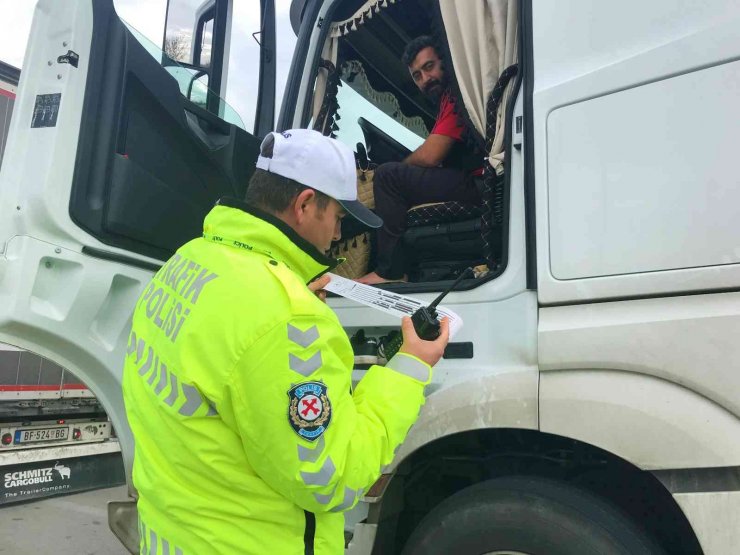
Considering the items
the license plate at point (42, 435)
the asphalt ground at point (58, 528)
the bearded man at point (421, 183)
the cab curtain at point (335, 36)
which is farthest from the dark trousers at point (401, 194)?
the license plate at point (42, 435)

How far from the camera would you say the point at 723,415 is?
1.38m

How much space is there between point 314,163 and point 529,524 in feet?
3.54

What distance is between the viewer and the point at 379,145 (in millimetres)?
3299

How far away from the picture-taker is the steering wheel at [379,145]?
322 centimetres

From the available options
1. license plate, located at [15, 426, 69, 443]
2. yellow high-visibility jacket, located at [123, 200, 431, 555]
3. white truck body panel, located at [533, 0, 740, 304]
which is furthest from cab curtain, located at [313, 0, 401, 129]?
license plate, located at [15, 426, 69, 443]

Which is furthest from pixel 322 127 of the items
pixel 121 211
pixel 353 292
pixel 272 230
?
pixel 272 230

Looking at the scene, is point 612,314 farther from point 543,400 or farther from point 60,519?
point 60,519

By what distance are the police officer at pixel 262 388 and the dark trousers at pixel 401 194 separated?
3.19 ft

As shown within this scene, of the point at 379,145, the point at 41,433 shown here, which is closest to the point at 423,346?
the point at 379,145

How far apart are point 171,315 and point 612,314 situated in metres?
1.08

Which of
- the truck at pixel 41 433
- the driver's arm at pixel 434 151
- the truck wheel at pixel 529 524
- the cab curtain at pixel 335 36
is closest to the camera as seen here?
the truck wheel at pixel 529 524

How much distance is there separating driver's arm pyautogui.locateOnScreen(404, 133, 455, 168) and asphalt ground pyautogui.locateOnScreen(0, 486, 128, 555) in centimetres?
362

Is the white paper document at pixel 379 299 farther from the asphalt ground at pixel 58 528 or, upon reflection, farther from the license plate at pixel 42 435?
the license plate at pixel 42 435

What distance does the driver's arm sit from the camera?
98.0 inches
